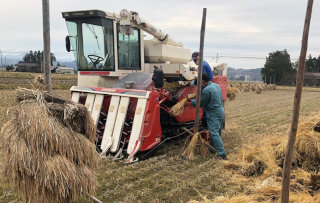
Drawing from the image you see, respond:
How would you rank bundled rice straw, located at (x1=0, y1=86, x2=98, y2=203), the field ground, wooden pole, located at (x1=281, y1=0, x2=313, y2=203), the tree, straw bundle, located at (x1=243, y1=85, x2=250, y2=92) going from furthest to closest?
1. the tree
2. straw bundle, located at (x1=243, y1=85, x2=250, y2=92)
3. the field ground
4. bundled rice straw, located at (x1=0, y1=86, x2=98, y2=203)
5. wooden pole, located at (x1=281, y1=0, x2=313, y2=203)

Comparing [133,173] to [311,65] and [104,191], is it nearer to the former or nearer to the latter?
[104,191]

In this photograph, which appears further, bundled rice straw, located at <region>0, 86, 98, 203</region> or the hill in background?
the hill in background

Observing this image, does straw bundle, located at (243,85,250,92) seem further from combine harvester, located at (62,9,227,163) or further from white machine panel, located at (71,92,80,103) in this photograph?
white machine panel, located at (71,92,80,103)

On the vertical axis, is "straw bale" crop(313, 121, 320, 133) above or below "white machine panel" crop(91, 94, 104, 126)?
below

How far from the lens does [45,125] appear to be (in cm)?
302

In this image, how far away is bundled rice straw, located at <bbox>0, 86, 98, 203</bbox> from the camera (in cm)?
288

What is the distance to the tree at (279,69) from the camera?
5166 cm

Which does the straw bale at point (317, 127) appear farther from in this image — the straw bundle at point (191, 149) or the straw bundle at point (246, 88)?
the straw bundle at point (246, 88)

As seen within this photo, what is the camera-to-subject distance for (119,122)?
573cm

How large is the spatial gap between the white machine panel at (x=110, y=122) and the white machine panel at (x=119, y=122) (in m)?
0.08

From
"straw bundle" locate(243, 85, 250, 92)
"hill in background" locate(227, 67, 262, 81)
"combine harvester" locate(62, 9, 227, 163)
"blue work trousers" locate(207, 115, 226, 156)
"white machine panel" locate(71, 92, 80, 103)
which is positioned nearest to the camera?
"combine harvester" locate(62, 9, 227, 163)

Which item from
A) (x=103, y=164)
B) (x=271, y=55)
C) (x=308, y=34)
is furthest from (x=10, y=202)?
(x=271, y=55)

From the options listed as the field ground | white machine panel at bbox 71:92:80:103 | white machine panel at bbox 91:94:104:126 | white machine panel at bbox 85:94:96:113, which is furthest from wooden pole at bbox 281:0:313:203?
white machine panel at bbox 71:92:80:103

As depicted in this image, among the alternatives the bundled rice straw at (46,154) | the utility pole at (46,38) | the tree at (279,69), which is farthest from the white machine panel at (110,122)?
the tree at (279,69)
